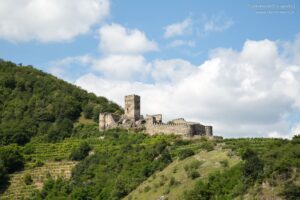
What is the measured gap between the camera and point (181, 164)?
254 ft

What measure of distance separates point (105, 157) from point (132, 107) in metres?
16.0

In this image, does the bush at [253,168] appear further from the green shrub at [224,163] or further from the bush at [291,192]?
the green shrub at [224,163]

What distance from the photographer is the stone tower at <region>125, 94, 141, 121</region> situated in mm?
105062

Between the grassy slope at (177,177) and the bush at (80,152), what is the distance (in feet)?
62.8

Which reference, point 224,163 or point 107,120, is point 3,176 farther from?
point 224,163

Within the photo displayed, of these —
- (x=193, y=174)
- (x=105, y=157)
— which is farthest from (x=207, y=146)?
(x=105, y=157)

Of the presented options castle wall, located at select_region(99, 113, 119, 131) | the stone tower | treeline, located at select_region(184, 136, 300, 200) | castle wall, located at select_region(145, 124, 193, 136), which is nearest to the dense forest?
treeline, located at select_region(184, 136, 300, 200)

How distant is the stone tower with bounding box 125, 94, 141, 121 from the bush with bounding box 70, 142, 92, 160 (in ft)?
38.5

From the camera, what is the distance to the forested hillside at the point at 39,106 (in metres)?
110

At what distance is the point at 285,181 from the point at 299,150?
5.08 m

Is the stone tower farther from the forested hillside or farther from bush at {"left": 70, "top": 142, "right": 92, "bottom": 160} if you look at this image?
bush at {"left": 70, "top": 142, "right": 92, "bottom": 160}

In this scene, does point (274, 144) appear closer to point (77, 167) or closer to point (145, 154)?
point (145, 154)

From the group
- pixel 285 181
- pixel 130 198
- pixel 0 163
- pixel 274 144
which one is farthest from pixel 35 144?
pixel 285 181

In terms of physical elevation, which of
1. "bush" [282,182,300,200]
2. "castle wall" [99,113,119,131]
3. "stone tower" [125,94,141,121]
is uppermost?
"stone tower" [125,94,141,121]
